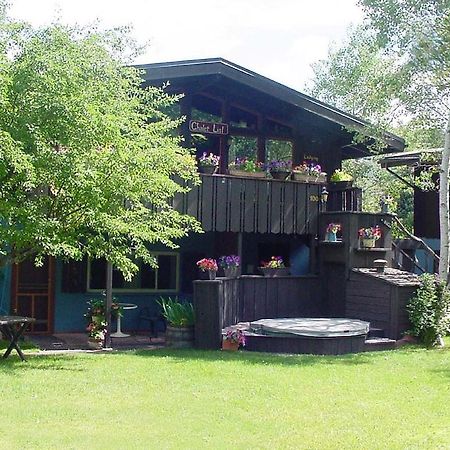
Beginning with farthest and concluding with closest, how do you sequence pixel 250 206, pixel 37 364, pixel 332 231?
pixel 332 231 < pixel 250 206 < pixel 37 364

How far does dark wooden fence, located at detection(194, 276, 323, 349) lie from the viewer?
37.7 feet

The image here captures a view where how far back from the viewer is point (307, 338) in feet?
37.2

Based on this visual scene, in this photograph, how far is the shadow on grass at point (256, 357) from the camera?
33.7ft

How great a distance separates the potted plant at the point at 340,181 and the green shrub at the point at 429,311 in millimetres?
3202

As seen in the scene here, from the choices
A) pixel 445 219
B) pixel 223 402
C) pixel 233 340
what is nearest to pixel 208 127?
pixel 233 340

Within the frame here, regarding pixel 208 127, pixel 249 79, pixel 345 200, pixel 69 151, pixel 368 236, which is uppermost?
pixel 249 79

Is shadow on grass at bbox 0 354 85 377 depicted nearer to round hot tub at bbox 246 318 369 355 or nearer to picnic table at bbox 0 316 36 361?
picnic table at bbox 0 316 36 361

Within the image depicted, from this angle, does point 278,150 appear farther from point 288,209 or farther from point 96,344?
point 96,344

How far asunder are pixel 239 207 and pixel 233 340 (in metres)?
3.00

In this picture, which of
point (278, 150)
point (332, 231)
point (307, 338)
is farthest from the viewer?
point (278, 150)

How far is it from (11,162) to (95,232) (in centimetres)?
207

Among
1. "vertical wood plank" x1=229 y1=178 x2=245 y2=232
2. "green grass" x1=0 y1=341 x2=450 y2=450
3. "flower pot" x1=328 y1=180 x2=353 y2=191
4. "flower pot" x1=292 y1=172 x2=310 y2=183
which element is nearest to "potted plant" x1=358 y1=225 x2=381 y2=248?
"flower pot" x1=328 y1=180 x2=353 y2=191

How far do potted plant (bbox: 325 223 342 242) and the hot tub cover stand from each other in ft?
7.03

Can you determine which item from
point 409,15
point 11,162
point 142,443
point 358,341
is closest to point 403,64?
point 409,15
